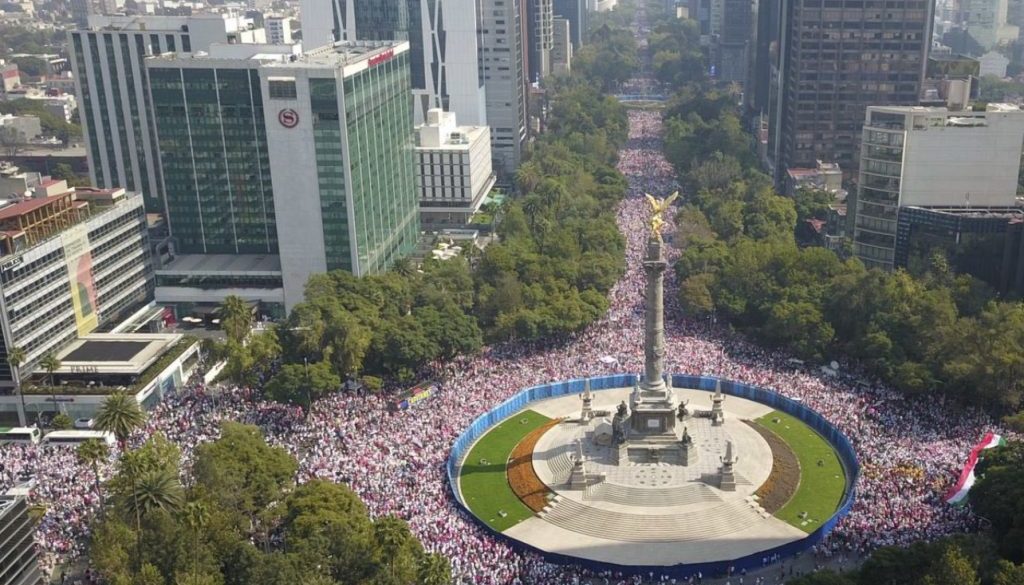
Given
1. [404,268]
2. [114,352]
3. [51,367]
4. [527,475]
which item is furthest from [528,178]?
[527,475]

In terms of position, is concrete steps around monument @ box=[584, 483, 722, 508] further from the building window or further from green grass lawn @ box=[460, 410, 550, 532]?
the building window

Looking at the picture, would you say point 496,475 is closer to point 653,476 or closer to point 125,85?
point 653,476

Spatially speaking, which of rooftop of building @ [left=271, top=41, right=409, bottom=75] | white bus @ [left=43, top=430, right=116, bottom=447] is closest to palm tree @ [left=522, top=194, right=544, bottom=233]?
rooftop of building @ [left=271, top=41, right=409, bottom=75]

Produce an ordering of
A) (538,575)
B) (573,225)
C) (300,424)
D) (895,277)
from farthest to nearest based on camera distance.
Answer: (573,225), (895,277), (300,424), (538,575)

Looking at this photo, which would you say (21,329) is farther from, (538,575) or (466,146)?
(466,146)

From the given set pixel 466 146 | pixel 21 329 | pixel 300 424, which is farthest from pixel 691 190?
pixel 21 329

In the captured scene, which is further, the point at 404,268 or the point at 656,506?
the point at 404,268

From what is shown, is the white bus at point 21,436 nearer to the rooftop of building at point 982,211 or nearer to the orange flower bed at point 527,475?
the orange flower bed at point 527,475
